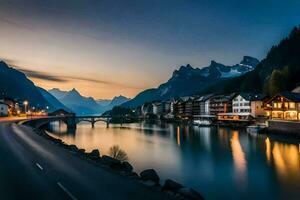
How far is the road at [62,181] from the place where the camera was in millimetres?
16281

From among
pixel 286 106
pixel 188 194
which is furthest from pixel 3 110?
pixel 188 194

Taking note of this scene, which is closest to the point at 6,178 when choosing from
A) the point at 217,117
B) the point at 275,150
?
the point at 275,150

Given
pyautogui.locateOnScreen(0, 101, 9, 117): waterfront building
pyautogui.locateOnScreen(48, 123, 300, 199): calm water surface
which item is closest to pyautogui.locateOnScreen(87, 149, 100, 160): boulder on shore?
pyautogui.locateOnScreen(48, 123, 300, 199): calm water surface

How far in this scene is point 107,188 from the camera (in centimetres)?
1794

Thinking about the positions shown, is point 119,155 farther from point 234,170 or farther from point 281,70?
point 281,70

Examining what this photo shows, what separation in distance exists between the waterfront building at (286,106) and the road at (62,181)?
277 ft

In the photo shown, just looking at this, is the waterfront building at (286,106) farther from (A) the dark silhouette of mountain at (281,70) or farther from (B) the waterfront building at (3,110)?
(B) the waterfront building at (3,110)

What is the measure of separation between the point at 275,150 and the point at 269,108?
5376 centimetres

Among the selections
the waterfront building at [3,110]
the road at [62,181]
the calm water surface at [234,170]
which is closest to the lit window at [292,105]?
the calm water surface at [234,170]

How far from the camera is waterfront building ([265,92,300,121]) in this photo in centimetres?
9616

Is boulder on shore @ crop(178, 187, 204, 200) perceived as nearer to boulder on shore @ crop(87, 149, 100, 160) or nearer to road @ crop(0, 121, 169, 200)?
road @ crop(0, 121, 169, 200)

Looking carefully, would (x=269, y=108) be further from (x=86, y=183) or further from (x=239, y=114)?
(x=86, y=183)

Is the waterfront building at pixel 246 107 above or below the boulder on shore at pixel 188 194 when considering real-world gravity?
above

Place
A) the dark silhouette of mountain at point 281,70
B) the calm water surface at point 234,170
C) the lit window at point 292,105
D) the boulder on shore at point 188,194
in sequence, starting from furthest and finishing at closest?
the dark silhouette of mountain at point 281,70
the lit window at point 292,105
the calm water surface at point 234,170
the boulder on shore at point 188,194
